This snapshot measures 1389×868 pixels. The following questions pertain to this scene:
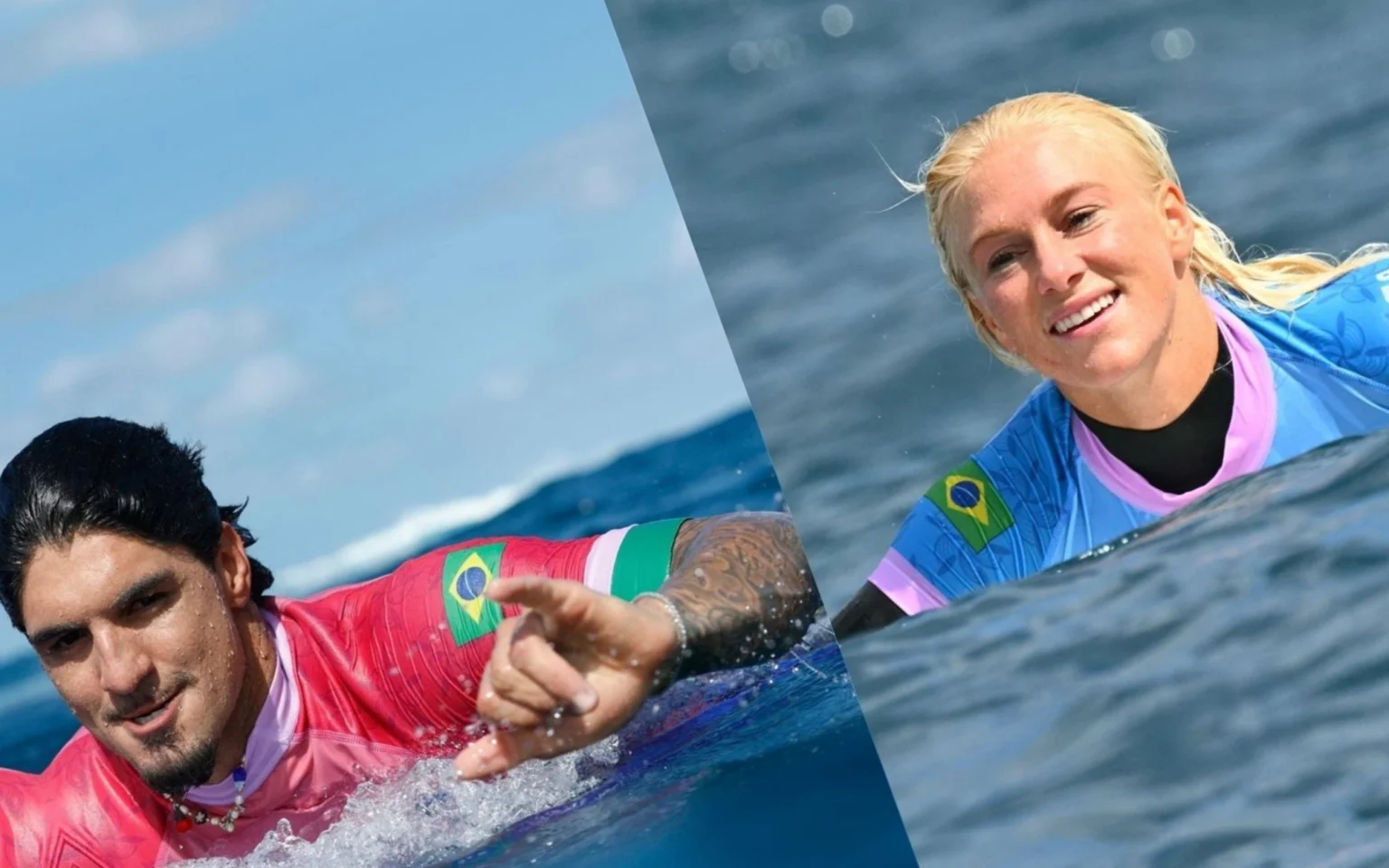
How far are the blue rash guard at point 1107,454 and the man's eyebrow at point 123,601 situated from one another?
1708 millimetres

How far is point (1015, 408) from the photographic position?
5.17 meters

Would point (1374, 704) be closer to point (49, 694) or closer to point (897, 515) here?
point (897, 515)

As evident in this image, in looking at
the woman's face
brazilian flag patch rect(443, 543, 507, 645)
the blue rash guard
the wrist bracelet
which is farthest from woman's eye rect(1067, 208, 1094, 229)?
brazilian flag patch rect(443, 543, 507, 645)

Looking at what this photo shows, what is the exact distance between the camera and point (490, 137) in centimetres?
725

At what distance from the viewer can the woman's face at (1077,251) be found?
4.13 metres

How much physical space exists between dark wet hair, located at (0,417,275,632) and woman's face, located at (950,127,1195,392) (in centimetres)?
194

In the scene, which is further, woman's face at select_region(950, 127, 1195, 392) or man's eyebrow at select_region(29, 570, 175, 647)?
woman's face at select_region(950, 127, 1195, 392)

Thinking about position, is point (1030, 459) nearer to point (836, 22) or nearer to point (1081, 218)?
point (1081, 218)

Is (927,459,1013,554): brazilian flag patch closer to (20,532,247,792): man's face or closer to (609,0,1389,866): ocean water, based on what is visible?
(609,0,1389,866): ocean water

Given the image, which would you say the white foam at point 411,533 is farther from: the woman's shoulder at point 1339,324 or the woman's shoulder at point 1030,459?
the woman's shoulder at point 1339,324

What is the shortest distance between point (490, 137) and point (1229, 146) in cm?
296

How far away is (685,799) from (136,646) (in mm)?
1234

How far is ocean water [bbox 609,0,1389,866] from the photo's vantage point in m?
3.49

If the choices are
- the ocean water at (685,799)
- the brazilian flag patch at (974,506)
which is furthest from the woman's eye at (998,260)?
the ocean water at (685,799)
